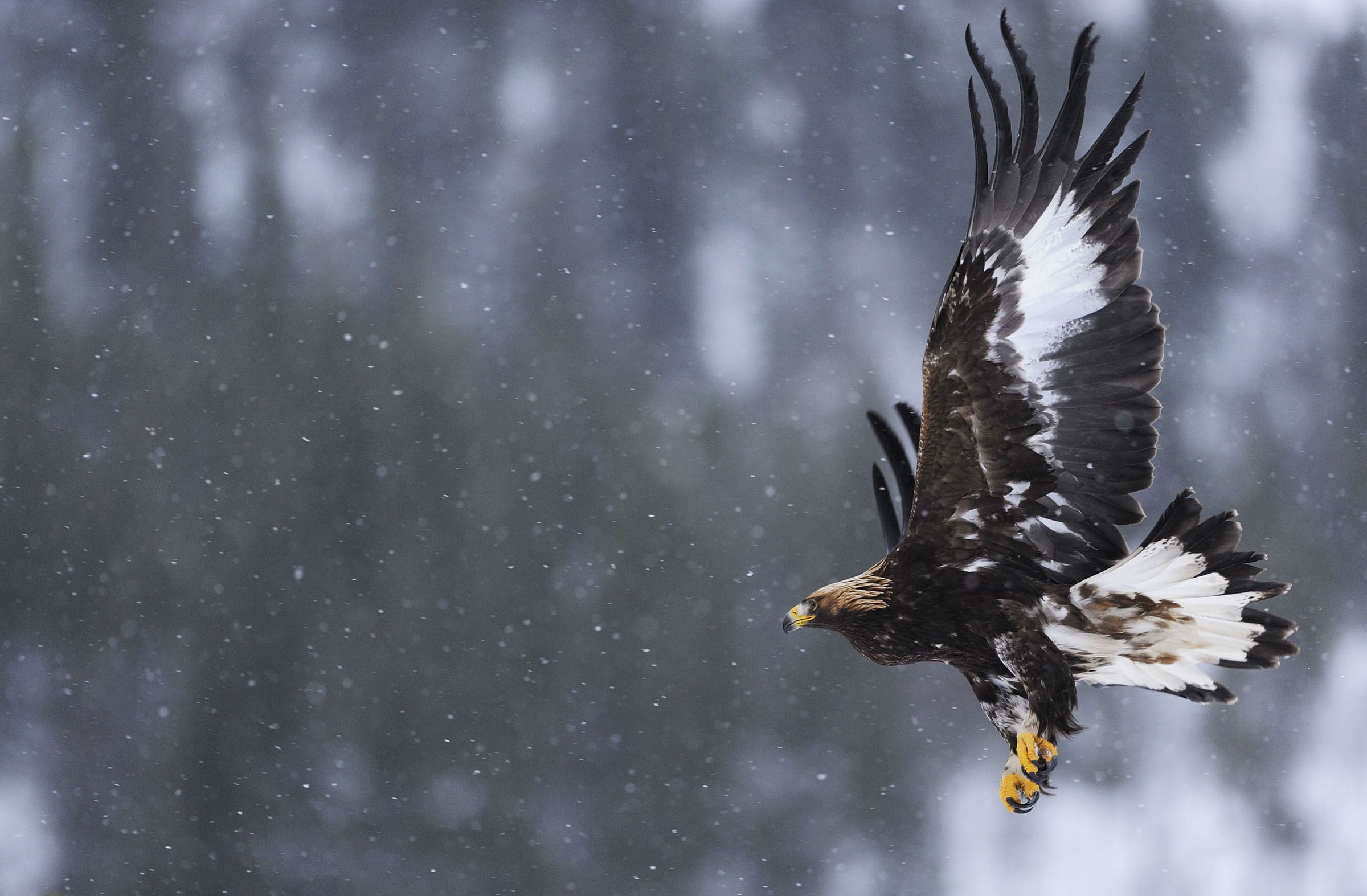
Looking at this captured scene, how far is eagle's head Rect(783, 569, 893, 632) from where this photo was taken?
15.7 feet

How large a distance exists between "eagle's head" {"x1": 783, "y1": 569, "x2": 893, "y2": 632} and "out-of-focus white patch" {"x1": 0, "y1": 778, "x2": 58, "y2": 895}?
1017 centimetres

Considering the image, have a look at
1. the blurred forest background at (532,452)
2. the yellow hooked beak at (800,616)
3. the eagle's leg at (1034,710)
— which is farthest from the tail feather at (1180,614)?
the blurred forest background at (532,452)

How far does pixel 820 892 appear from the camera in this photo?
11.5 meters

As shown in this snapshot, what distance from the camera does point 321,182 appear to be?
38.9 ft

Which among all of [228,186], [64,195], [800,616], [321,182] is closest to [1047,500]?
[800,616]

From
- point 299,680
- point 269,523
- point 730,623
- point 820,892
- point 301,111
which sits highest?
point 301,111

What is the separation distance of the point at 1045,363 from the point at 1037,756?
1.53 meters

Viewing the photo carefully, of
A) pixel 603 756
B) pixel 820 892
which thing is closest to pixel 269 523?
pixel 603 756

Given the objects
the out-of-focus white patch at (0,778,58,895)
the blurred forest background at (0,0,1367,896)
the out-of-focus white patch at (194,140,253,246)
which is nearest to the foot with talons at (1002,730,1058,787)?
the blurred forest background at (0,0,1367,896)

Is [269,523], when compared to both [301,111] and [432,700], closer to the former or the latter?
[432,700]

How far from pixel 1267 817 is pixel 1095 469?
334 inches

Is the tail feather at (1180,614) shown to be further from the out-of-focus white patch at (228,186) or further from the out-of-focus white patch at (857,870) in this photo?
the out-of-focus white patch at (228,186)

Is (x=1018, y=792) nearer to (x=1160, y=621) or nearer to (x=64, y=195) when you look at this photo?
(x=1160, y=621)

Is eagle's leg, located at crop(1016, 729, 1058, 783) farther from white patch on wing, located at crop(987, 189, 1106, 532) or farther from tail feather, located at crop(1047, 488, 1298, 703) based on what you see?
white patch on wing, located at crop(987, 189, 1106, 532)
